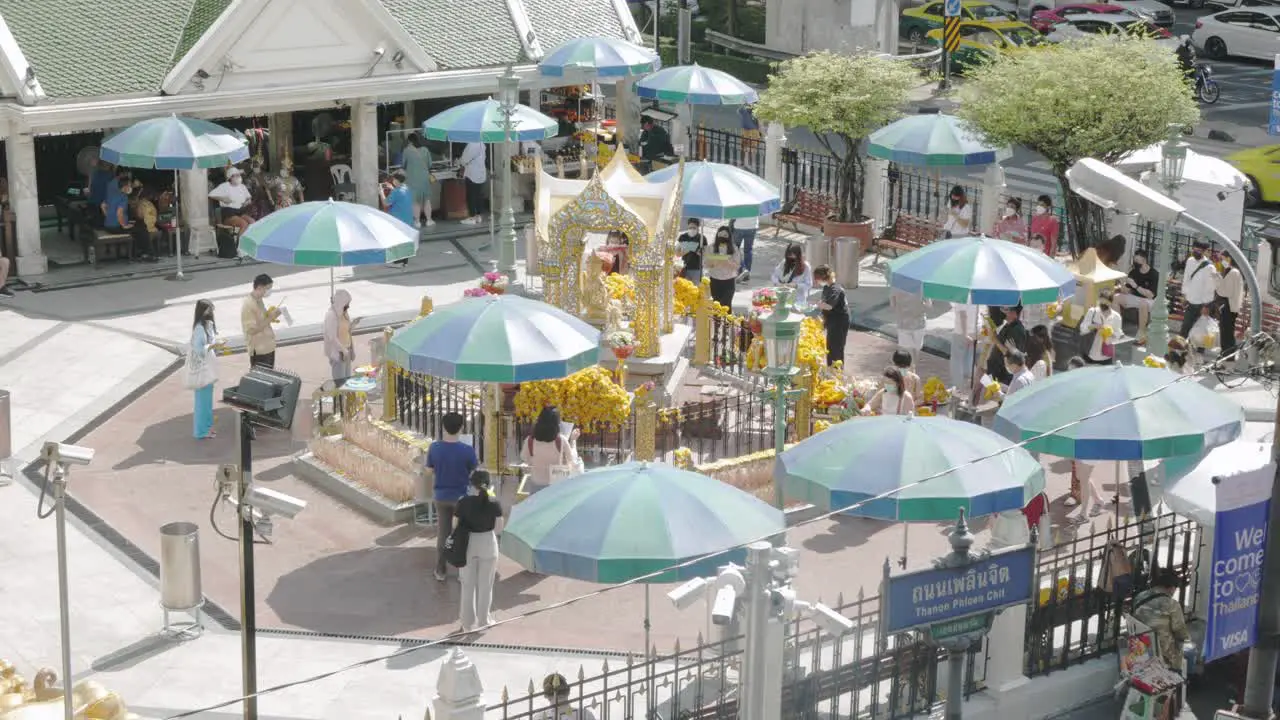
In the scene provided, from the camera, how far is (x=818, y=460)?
15.3 meters

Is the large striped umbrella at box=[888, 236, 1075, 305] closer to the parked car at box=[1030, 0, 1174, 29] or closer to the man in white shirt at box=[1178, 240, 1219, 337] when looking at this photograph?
the man in white shirt at box=[1178, 240, 1219, 337]

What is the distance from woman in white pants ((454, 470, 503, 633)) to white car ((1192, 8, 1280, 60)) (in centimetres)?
3718

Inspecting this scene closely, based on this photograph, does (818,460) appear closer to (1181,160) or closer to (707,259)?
(1181,160)

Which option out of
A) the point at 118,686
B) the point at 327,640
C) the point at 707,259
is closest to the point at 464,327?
the point at 327,640

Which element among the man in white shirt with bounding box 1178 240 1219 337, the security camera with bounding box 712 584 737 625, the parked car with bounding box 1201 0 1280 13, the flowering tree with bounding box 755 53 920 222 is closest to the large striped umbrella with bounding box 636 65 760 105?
the flowering tree with bounding box 755 53 920 222

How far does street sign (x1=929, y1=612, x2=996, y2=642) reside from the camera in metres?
12.9

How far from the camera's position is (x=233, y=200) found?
28.4 m

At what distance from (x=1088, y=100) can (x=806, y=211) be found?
717cm

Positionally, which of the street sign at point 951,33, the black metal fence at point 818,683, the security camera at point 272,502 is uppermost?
the street sign at point 951,33

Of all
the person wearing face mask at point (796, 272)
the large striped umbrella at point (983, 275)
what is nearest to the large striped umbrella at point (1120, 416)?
the large striped umbrella at point (983, 275)

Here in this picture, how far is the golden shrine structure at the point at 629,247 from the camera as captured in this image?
67.5ft

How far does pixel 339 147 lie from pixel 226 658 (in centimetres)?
1764

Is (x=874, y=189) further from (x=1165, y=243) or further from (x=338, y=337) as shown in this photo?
(x=338, y=337)

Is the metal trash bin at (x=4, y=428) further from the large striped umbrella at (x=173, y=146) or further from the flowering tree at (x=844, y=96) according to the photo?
the flowering tree at (x=844, y=96)
